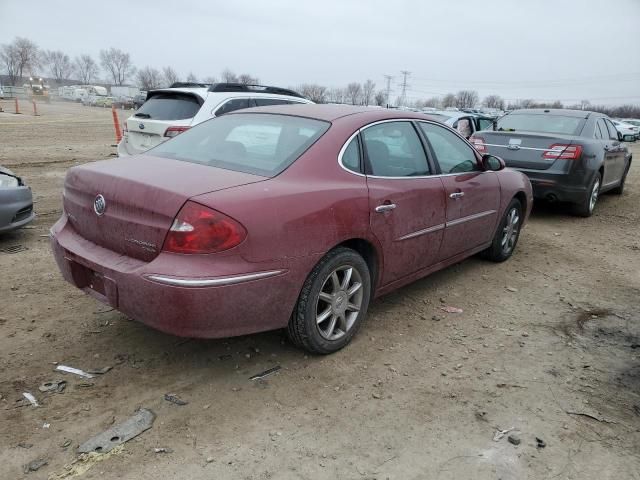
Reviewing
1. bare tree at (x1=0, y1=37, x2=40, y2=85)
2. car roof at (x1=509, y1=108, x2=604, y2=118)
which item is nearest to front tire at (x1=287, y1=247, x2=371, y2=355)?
car roof at (x1=509, y1=108, x2=604, y2=118)

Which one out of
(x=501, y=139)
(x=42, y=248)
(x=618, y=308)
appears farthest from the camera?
(x=501, y=139)

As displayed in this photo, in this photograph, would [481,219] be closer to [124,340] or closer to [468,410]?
[468,410]

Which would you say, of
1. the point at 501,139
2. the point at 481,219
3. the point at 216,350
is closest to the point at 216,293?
the point at 216,350

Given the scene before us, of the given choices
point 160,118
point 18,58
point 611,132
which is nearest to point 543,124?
point 611,132

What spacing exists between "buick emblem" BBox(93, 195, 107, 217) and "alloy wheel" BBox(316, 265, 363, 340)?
4.46ft

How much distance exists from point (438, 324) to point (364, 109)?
1.75m

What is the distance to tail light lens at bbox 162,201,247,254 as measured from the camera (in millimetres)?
2584

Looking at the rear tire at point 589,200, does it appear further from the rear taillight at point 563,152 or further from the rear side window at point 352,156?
the rear side window at point 352,156

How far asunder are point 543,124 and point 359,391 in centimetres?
663

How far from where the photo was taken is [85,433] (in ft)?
8.34

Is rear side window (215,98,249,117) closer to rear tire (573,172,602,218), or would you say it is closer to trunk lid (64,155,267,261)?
trunk lid (64,155,267,261)

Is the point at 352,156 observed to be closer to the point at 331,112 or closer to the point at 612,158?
the point at 331,112

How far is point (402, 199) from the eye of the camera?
358 centimetres

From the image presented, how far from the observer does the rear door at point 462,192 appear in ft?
13.7
